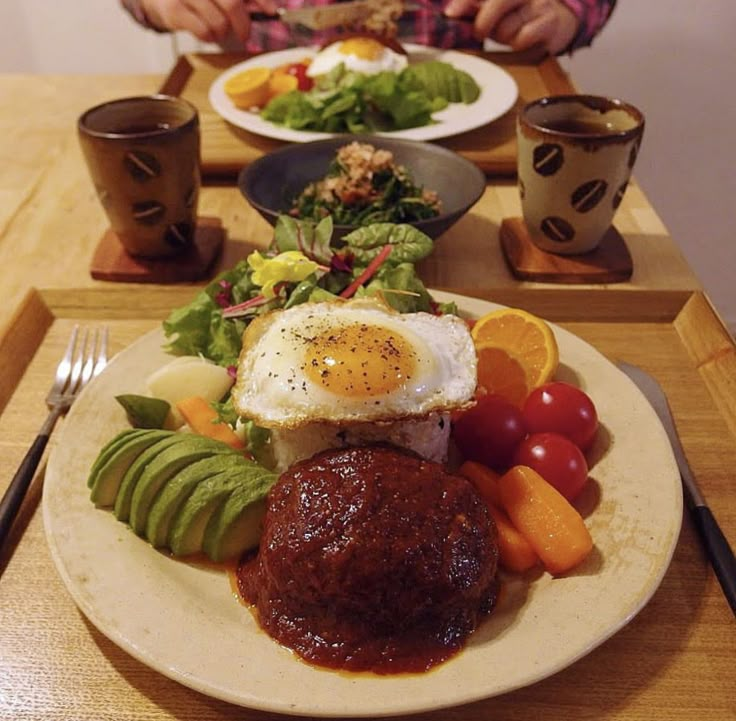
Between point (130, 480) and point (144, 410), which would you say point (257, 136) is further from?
point (130, 480)

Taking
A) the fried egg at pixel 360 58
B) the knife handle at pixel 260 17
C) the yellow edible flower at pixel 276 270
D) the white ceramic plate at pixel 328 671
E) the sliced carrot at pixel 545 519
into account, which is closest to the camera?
the white ceramic plate at pixel 328 671

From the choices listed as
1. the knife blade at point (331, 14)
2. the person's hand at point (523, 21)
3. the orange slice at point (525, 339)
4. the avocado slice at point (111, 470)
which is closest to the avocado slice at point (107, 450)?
the avocado slice at point (111, 470)

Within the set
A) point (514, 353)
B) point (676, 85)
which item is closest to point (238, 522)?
point (514, 353)

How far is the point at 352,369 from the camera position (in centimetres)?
167

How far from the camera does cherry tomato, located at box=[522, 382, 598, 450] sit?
71.6 inches

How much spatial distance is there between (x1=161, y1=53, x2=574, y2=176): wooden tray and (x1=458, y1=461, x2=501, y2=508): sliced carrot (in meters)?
1.85

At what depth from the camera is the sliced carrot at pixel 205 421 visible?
6.33 ft

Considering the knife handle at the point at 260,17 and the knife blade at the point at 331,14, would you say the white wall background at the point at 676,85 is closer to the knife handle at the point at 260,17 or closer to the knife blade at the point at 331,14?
the knife handle at the point at 260,17

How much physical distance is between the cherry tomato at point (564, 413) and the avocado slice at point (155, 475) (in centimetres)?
82

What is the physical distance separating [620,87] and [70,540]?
564 cm

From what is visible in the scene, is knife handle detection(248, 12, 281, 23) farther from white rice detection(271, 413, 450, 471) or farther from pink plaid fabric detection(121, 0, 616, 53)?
white rice detection(271, 413, 450, 471)

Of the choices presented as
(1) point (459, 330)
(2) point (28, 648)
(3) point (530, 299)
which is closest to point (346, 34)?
(3) point (530, 299)

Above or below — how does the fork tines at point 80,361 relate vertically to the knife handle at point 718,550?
below

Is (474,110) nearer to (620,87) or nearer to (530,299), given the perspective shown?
(530,299)
